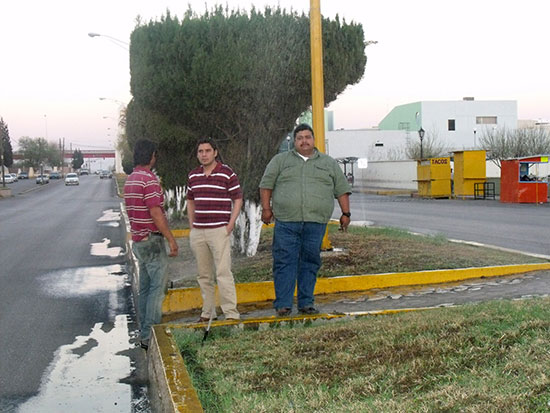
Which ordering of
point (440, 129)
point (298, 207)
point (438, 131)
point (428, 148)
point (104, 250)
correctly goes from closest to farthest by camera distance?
point (298, 207), point (104, 250), point (428, 148), point (438, 131), point (440, 129)

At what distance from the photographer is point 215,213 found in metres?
6.55

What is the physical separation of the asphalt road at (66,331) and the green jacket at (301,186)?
1.92m

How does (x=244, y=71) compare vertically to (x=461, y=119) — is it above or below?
below

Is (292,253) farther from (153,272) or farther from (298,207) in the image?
(153,272)

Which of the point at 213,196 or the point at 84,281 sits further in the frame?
the point at 84,281

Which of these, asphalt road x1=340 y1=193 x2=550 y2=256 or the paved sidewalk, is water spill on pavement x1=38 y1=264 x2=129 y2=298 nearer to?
the paved sidewalk

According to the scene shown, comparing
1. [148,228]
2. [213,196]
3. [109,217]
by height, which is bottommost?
[109,217]

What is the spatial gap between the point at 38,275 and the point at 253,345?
24.6ft

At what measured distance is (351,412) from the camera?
364cm

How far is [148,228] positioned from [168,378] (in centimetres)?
224

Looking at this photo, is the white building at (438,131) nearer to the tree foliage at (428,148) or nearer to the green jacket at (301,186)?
the tree foliage at (428,148)

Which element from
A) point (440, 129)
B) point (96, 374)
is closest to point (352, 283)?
point (96, 374)

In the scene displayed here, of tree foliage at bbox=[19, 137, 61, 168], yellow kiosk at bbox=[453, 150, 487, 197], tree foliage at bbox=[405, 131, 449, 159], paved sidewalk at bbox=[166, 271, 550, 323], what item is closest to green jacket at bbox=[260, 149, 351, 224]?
paved sidewalk at bbox=[166, 271, 550, 323]

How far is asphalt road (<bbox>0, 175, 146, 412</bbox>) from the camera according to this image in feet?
17.5
